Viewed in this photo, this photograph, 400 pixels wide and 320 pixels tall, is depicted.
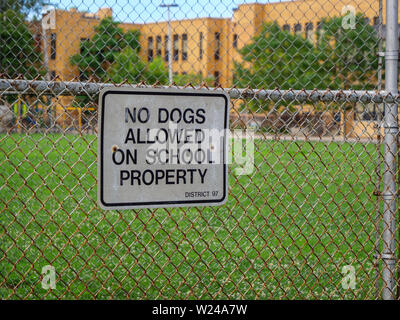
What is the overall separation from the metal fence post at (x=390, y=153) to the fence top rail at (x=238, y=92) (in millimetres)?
140

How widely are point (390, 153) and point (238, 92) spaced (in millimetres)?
1317

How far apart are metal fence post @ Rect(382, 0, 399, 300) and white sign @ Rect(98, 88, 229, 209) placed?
1.49 m

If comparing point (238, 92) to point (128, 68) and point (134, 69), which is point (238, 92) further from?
point (128, 68)

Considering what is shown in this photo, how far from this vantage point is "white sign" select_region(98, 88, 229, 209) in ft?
9.42

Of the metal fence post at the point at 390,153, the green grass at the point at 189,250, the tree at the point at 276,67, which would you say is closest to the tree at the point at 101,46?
the green grass at the point at 189,250

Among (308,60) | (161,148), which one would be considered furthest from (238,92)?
(308,60)

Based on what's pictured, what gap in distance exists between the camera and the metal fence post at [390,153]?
4.06 metres

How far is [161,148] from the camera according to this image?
297 centimetres

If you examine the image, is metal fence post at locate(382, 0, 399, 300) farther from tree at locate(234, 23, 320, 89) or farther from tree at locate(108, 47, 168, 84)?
tree at locate(234, 23, 320, 89)

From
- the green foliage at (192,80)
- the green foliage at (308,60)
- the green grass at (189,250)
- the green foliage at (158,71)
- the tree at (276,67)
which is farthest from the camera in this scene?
the green foliage at (308,60)

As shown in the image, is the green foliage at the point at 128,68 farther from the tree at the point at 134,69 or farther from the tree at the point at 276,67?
the tree at the point at 276,67
